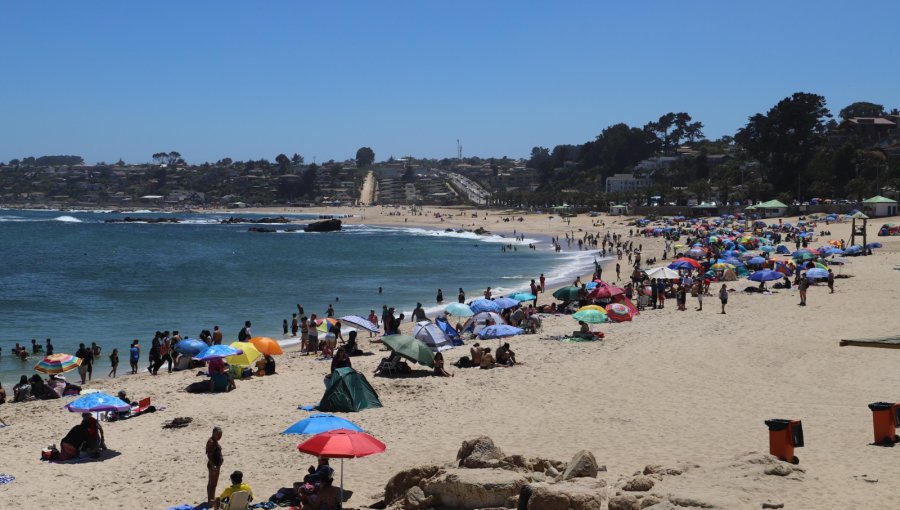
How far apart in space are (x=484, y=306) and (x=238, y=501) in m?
12.4

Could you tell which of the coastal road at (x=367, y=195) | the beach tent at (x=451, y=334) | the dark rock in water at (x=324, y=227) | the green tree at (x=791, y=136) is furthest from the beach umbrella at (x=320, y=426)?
the coastal road at (x=367, y=195)

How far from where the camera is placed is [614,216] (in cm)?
8569

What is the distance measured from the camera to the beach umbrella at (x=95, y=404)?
11.5 meters

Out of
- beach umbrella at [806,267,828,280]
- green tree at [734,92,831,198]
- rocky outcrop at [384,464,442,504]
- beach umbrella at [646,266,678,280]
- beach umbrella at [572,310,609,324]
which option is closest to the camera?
rocky outcrop at [384,464,442,504]

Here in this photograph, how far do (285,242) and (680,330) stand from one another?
57.6 metres

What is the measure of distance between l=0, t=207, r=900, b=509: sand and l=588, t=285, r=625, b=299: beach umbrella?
73.5 inches

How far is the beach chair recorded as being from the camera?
27.2ft

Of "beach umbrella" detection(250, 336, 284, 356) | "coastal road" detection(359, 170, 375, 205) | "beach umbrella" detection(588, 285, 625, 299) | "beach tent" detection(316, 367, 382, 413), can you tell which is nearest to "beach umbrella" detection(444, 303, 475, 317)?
"beach umbrella" detection(588, 285, 625, 299)

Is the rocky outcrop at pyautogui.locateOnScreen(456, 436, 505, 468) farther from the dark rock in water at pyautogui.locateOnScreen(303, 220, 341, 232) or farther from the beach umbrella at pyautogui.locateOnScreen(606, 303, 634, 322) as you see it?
the dark rock in water at pyautogui.locateOnScreen(303, 220, 341, 232)

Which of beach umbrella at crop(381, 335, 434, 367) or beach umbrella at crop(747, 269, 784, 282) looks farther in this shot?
beach umbrella at crop(747, 269, 784, 282)

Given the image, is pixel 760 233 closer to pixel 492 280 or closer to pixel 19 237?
pixel 492 280

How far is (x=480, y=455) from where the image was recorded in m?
8.28

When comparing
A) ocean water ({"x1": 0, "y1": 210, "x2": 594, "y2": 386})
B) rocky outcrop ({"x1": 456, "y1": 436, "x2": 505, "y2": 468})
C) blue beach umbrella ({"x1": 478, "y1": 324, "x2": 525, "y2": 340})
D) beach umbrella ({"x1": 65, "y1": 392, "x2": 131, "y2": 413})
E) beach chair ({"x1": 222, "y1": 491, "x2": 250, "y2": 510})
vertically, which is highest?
rocky outcrop ({"x1": 456, "y1": 436, "x2": 505, "y2": 468})

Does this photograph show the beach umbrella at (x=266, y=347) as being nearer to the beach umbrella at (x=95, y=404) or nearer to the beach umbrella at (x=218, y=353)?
the beach umbrella at (x=218, y=353)
